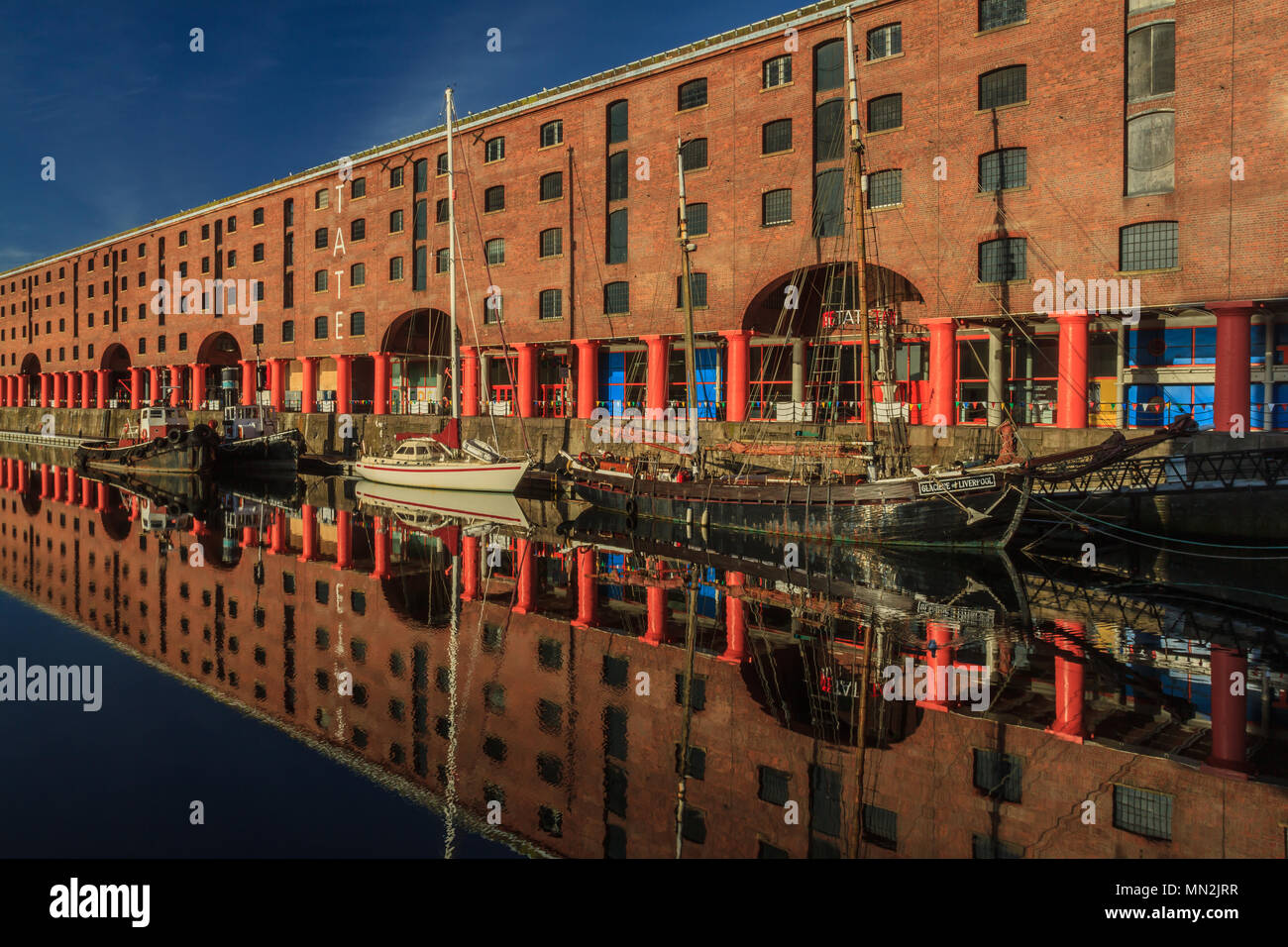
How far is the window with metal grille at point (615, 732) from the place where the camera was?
8836mm

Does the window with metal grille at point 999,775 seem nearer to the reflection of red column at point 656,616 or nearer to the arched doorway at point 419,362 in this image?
the reflection of red column at point 656,616

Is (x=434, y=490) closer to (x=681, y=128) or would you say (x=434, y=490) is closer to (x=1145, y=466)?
(x=681, y=128)

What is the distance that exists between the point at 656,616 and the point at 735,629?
159cm

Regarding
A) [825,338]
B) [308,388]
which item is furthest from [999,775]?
[308,388]

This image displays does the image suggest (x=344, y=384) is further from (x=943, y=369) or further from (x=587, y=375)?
(x=943, y=369)

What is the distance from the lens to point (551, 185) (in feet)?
138

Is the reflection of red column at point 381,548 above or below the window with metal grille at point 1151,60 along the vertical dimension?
below

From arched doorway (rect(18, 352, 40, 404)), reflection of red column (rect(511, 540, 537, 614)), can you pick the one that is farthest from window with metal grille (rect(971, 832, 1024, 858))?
arched doorway (rect(18, 352, 40, 404))

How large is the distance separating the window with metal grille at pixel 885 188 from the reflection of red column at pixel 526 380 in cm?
1815

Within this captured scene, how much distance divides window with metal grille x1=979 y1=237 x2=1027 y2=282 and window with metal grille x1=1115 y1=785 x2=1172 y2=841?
24627 millimetres

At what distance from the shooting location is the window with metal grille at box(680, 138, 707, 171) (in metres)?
36.8

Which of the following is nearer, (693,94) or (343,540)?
(343,540)

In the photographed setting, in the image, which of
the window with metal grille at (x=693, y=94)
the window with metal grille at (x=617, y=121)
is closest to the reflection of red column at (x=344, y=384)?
the window with metal grille at (x=617, y=121)

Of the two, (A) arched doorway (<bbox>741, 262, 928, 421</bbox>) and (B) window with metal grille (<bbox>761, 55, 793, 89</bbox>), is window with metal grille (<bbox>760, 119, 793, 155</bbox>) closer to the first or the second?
(B) window with metal grille (<bbox>761, 55, 793, 89</bbox>)
